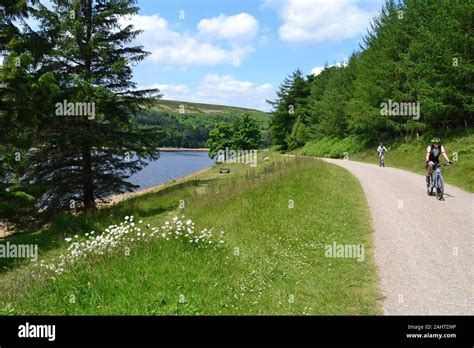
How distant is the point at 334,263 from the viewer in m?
7.44

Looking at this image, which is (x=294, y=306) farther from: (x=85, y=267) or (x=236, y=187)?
(x=236, y=187)

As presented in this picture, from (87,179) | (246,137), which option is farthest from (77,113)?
(246,137)

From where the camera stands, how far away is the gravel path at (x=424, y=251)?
5.51 metres

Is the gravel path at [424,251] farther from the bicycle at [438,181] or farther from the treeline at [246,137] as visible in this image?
the treeline at [246,137]

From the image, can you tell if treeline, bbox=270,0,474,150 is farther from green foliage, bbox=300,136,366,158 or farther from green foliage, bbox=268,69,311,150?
green foliage, bbox=268,69,311,150

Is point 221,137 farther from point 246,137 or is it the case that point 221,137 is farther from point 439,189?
point 439,189

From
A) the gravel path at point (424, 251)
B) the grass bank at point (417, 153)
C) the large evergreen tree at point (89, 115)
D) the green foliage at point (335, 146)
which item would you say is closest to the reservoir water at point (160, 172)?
the large evergreen tree at point (89, 115)

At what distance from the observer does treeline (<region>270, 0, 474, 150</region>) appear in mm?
23203

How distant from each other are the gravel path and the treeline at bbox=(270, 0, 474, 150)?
13178mm

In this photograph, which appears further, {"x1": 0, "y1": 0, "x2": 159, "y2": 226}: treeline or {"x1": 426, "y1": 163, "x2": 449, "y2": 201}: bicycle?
{"x1": 0, "y1": 0, "x2": 159, "y2": 226}: treeline

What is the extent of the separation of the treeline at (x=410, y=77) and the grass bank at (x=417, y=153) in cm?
128

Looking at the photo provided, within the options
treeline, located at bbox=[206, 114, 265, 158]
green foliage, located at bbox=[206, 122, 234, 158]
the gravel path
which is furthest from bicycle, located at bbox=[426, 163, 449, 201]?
green foliage, located at bbox=[206, 122, 234, 158]

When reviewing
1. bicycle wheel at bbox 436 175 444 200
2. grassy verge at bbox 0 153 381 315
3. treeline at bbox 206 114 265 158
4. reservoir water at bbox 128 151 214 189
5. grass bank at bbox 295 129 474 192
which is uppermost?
treeline at bbox 206 114 265 158

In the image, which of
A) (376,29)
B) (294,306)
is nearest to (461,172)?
(294,306)
